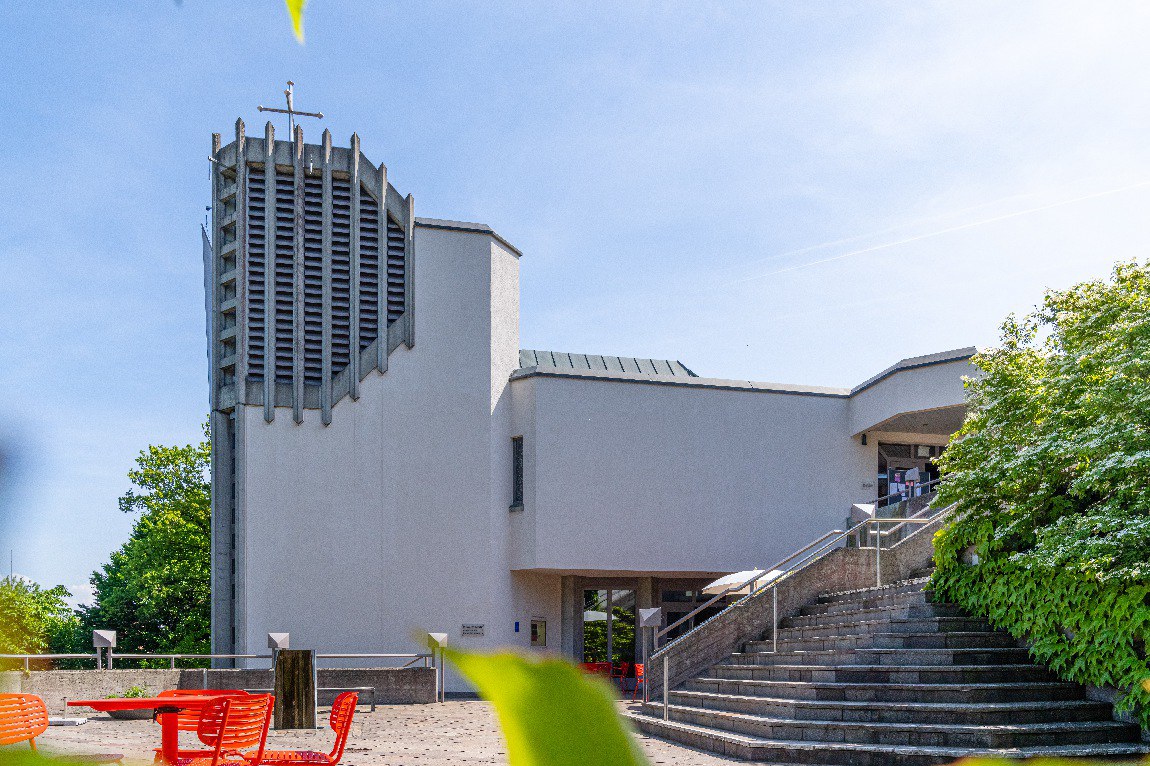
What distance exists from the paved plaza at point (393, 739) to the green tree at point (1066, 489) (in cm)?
454

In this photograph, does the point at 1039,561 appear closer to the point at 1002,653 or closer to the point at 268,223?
the point at 1002,653

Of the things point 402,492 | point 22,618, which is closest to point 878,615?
point 402,492

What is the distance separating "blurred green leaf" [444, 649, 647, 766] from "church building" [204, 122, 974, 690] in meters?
27.1

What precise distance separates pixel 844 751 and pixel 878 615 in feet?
15.7

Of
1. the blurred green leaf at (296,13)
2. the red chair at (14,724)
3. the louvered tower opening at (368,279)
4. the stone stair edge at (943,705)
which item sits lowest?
the stone stair edge at (943,705)

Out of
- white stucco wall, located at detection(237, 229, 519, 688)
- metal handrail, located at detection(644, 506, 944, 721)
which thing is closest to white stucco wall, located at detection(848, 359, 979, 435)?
metal handrail, located at detection(644, 506, 944, 721)

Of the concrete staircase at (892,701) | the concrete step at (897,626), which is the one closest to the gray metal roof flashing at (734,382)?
the concrete staircase at (892,701)

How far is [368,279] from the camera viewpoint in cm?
2822

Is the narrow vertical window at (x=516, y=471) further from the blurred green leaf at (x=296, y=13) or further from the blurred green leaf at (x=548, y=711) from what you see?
the blurred green leaf at (x=548, y=711)

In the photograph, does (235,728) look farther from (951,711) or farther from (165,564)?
(165,564)

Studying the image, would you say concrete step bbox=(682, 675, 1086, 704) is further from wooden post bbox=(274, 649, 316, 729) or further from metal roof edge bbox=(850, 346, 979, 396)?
metal roof edge bbox=(850, 346, 979, 396)

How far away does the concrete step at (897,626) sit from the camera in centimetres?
1612

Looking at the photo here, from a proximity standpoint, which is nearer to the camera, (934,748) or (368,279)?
(934,748)

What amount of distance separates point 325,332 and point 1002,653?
17.7m
